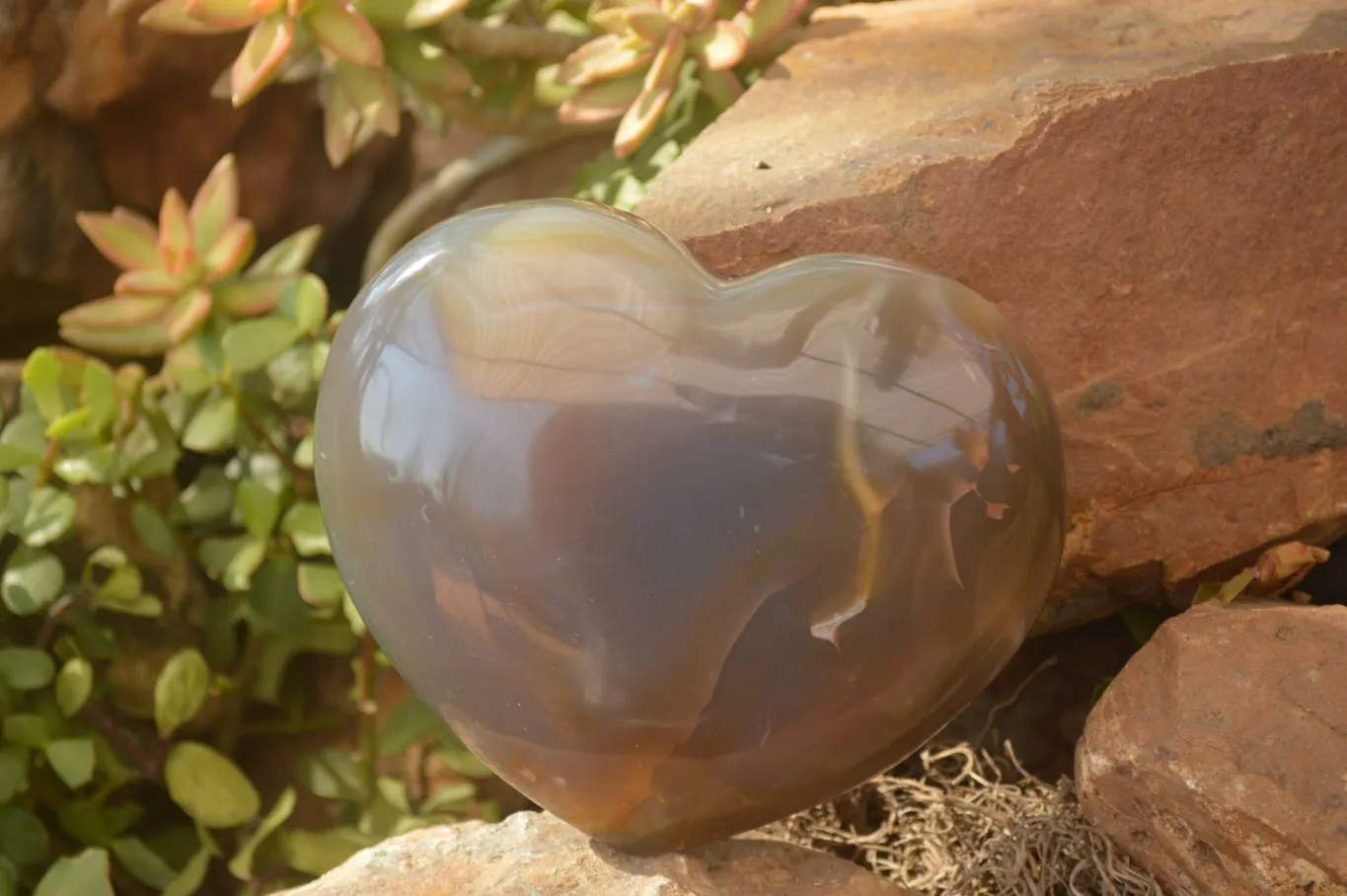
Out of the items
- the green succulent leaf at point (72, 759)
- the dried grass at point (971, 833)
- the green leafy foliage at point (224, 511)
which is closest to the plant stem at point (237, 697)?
the green leafy foliage at point (224, 511)

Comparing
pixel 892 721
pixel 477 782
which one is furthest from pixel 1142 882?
pixel 477 782

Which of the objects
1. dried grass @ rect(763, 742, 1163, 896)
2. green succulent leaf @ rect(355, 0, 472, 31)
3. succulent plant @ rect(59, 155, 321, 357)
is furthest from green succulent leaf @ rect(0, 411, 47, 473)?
dried grass @ rect(763, 742, 1163, 896)

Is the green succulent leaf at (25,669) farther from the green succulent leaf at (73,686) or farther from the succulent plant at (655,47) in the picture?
the succulent plant at (655,47)

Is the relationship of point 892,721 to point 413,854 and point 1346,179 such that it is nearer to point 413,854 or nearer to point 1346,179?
point 413,854

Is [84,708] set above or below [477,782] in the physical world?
above

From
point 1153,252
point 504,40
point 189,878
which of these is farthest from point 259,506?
point 1153,252

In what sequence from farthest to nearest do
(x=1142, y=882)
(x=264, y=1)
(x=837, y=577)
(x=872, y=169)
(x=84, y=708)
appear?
(x=84, y=708)
(x=264, y=1)
(x=872, y=169)
(x=1142, y=882)
(x=837, y=577)

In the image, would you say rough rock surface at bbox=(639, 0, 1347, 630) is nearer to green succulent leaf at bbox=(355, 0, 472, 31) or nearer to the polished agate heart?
the polished agate heart
